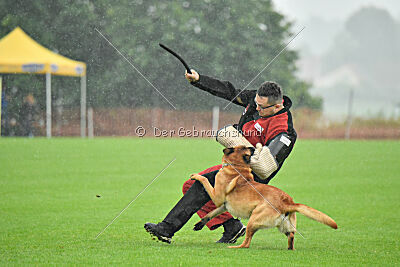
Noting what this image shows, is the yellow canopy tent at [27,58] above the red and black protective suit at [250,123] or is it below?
below

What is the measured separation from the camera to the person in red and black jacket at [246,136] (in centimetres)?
609

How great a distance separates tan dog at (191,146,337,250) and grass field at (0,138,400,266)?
30 centimetres

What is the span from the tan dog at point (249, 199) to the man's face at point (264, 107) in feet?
1.36

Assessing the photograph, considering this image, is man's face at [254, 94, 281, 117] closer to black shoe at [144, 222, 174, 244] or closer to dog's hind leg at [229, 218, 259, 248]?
dog's hind leg at [229, 218, 259, 248]

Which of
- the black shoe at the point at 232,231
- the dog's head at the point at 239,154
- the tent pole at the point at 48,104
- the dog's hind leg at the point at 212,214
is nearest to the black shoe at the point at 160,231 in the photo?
the dog's hind leg at the point at 212,214

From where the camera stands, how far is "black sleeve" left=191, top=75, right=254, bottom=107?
6664mm

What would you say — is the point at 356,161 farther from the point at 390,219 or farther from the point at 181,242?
the point at 181,242

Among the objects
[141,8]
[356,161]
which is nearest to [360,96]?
[356,161]

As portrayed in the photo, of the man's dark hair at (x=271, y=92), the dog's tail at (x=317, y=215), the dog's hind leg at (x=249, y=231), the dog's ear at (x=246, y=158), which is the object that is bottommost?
the dog's hind leg at (x=249, y=231)

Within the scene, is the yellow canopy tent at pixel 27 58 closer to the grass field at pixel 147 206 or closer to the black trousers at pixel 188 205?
the grass field at pixel 147 206

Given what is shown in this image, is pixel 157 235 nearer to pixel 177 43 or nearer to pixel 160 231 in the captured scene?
pixel 160 231

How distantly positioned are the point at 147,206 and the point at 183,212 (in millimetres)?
3660

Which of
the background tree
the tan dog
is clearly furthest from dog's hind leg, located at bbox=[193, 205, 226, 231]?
the background tree

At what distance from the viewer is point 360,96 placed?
378 ft
